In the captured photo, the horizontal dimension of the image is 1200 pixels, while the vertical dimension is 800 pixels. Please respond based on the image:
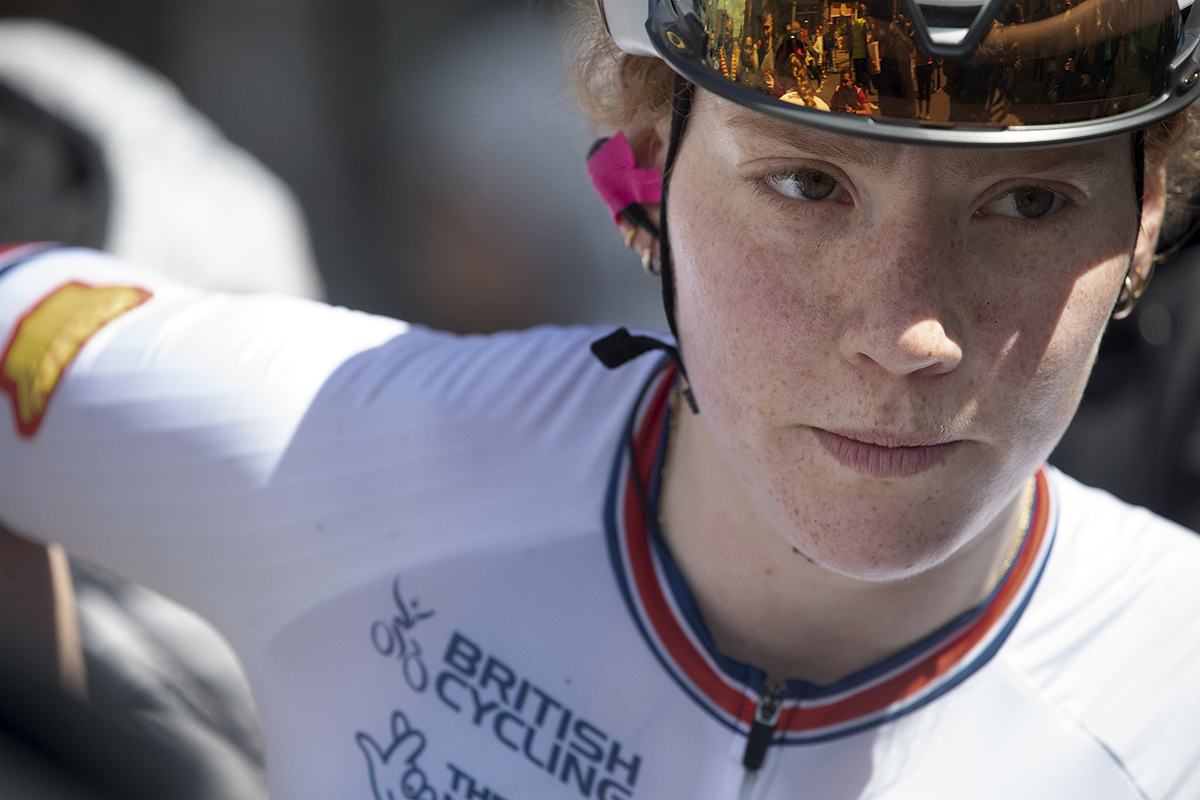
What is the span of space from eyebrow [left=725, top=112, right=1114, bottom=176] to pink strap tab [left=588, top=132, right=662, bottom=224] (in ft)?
1.14

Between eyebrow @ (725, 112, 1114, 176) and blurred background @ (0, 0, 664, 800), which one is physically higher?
eyebrow @ (725, 112, 1114, 176)

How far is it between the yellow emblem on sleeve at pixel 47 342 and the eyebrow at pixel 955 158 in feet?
3.95

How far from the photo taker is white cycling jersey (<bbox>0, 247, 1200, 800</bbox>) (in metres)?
1.37

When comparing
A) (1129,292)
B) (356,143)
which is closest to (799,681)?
(1129,292)

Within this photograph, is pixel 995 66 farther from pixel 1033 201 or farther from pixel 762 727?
pixel 762 727

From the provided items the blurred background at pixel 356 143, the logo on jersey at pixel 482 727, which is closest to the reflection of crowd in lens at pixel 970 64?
the logo on jersey at pixel 482 727

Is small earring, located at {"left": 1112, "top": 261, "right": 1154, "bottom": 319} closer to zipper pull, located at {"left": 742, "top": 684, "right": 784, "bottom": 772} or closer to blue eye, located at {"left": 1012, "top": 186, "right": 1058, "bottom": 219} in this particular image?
blue eye, located at {"left": 1012, "top": 186, "right": 1058, "bottom": 219}

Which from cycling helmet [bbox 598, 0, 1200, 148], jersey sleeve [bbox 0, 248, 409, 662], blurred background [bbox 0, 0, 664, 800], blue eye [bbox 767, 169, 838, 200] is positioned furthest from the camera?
blurred background [bbox 0, 0, 664, 800]

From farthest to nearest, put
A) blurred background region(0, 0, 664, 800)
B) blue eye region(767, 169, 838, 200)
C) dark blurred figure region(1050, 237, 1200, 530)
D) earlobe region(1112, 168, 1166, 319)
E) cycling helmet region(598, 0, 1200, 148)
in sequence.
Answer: dark blurred figure region(1050, 237, 1200, 530) < blurred background region(0, 0, 664, 800) < earlobe region(1112, 168, 1166, 319) < blue eye region(767, 169, 838, 200) < cycling helmet region(598, 0, 1200, 148)

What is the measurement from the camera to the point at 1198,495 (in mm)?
3283

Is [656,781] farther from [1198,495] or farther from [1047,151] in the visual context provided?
[1198,495]

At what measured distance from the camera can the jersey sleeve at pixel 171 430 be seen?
159cm

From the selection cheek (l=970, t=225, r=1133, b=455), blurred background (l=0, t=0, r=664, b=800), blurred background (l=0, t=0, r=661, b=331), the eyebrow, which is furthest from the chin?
blurred background (l=0, t=0, r=661, b=331)

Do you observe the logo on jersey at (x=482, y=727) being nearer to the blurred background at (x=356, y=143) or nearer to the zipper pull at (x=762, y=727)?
the zipper pull at (x=762, y=727)
